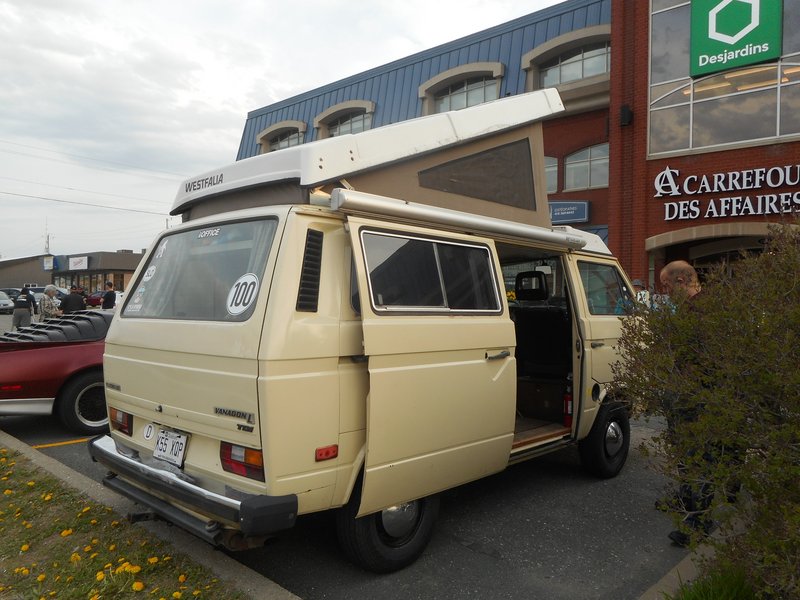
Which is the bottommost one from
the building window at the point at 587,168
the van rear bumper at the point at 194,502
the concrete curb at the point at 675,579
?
the concrete curb at the point at 675,579

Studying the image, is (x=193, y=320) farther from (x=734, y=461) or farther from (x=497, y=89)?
(x=497, y=89)

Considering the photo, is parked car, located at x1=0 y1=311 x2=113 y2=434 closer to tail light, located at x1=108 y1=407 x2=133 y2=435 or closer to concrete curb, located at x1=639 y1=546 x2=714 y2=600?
tail light, located at x1=108 y1=407 x2=133 y2=435

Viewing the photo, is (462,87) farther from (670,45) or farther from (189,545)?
(189,545)

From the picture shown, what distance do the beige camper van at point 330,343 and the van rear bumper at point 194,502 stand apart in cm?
1

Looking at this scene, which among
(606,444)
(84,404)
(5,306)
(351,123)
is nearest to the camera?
(606,444)

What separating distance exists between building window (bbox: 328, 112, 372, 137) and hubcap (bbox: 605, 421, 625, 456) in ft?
57.3

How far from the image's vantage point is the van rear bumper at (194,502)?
8.99ft

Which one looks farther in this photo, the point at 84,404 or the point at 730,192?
the point at 730,192

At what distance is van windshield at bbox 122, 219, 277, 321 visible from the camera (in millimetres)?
3164

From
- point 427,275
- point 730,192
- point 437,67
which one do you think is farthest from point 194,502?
point 437,67

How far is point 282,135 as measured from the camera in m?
25.2

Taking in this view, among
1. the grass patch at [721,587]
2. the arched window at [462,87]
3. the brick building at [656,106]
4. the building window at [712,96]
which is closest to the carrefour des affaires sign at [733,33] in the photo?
the brick building at [656,106]

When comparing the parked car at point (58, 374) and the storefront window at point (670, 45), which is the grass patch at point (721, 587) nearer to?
the parked car at point (58, 374)

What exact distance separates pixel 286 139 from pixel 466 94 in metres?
9.24
